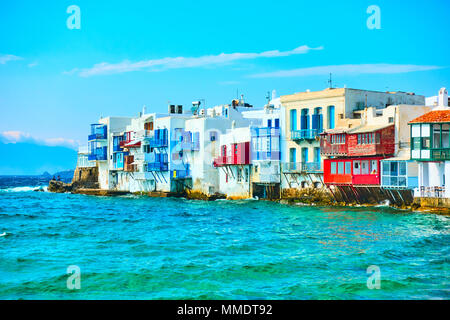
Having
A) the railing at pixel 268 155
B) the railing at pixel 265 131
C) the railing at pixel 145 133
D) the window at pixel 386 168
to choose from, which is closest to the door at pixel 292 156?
the railing at pixel 268 155

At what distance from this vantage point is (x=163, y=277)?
18891 mm

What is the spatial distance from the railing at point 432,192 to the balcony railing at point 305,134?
512 inches

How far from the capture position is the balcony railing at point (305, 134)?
47000mm

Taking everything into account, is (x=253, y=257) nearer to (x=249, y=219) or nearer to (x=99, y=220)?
(x=249, y=219)

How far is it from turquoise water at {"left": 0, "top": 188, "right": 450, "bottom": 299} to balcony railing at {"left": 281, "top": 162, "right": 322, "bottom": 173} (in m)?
8.95

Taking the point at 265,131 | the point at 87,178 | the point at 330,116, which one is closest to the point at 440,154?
the point at 330,116

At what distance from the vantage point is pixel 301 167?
157 ft

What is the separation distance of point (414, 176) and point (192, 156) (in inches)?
1116

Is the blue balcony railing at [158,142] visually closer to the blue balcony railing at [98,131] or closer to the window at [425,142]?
the blue balcony railing at [98,131]

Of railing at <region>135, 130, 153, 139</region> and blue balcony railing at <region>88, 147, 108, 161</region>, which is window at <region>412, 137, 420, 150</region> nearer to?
railing at <region>135, 130, 153, 139</region>

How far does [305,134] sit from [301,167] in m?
2.85

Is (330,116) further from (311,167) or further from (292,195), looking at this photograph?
(292,195)
